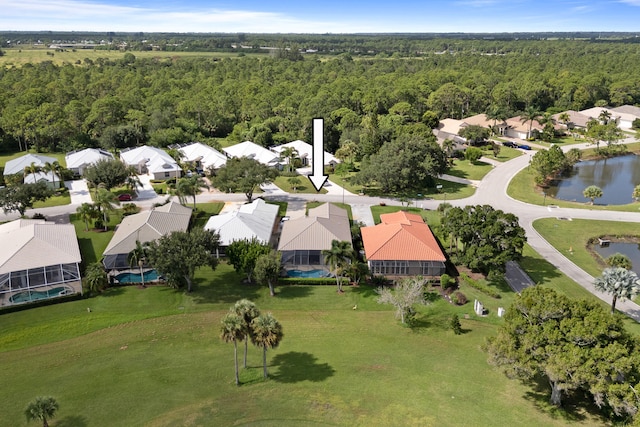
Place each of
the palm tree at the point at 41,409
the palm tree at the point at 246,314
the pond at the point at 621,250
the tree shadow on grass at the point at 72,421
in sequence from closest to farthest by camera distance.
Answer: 1. the palm tree at the point at 41,409
2. the tree shadow on grass at the point at 72,421
3. the palm tree at the point at 246,314
4. the pond at the point at 621,250

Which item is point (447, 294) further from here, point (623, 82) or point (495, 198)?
point (623, 82)

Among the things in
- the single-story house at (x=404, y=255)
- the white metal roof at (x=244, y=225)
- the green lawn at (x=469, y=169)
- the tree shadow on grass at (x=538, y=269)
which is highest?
the green lawn at (x=469, y=169)

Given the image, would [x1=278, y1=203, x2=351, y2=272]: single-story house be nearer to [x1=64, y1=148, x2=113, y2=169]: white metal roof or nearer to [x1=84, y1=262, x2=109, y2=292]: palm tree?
[x1=84, y1=262, x2=109, y2=292]: palm tree

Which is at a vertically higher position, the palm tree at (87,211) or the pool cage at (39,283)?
the palm tree at (87,211)

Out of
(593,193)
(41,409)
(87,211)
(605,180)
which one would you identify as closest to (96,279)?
(87,211)

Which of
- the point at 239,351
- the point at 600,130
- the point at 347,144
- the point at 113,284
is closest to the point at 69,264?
the point at 113,284

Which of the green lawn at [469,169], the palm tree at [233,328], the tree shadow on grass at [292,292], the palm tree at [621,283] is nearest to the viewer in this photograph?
the palm tree at [233,328]

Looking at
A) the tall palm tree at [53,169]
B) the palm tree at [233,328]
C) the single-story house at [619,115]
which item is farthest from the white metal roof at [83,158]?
the single-story house at [619,115]

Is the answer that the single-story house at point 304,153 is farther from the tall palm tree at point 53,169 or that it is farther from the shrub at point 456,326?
the shrub at point 456,326
